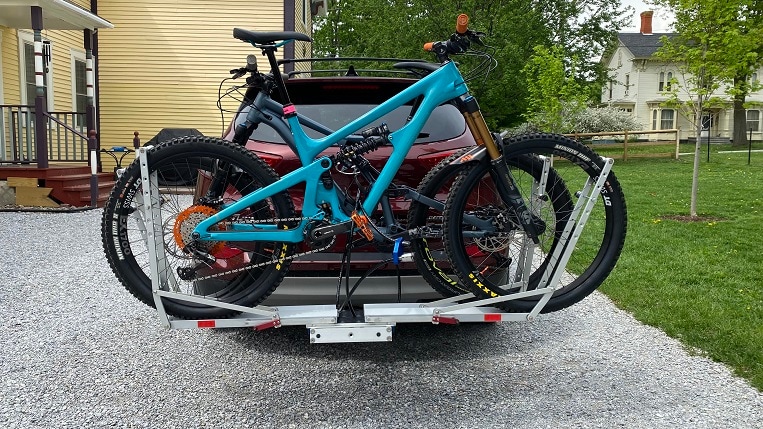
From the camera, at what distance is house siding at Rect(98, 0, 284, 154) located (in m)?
16.7

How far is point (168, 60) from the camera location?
55.8ft

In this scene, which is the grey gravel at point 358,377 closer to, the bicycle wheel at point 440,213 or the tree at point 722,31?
the bicycle wheel at point 440,213

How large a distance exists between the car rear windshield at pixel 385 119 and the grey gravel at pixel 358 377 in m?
1.38

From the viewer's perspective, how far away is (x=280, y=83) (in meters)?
3.32

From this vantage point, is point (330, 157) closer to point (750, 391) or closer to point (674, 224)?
point (750, 391)

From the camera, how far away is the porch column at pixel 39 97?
10867mm

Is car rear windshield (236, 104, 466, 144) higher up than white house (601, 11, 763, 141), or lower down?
lower down

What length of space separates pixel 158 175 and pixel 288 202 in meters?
0.63

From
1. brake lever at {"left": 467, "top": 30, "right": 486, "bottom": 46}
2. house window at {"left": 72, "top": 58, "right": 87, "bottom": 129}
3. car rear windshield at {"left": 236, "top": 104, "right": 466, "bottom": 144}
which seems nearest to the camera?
brake lever at {"left": 467, "top": 30, "right": 486, "bottom": 46}

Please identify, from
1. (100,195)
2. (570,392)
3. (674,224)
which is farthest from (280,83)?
(100,195)

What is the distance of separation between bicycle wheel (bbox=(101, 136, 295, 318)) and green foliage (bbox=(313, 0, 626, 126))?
1851cm

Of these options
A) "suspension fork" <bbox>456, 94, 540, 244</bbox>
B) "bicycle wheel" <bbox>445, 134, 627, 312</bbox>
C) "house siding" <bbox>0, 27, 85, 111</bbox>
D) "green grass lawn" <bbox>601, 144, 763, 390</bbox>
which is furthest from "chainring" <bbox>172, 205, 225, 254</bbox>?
"house siding" <bbox>0, 27, 85, 111</bbox>

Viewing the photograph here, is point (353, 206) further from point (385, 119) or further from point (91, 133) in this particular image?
point (91, 133)

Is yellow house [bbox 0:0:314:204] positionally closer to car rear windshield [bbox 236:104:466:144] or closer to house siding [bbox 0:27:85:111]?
house siding [bbox 0:27:85:111]
